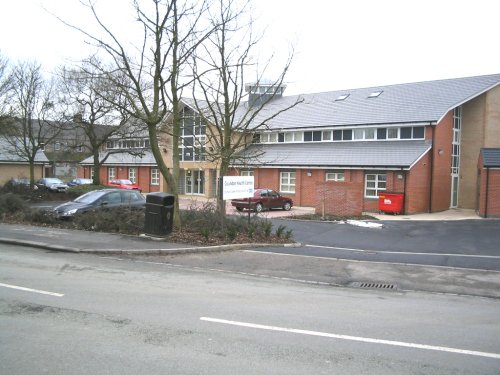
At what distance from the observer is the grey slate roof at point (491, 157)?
2570cm

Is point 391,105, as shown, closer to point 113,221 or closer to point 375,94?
point 375,94

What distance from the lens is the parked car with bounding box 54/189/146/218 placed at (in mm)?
16406

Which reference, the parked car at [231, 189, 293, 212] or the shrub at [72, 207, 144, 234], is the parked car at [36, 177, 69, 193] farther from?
the shrub at [72, 207, 144, 234]

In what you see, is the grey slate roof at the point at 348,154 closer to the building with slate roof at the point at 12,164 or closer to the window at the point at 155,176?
the window at the point at 155,176

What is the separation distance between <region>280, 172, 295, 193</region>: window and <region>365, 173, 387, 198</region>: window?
6.19 meters

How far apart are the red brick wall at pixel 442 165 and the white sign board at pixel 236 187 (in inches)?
721

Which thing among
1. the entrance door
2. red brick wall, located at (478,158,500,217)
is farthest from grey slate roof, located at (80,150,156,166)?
red brick wall, located at (478,158,500,217)

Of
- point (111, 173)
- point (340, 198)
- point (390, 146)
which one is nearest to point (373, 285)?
point (340, 198)

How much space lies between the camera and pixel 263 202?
29016 millimetres

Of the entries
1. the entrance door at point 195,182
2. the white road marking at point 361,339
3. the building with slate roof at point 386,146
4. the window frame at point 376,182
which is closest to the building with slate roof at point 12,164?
the entrance door at point 195,182

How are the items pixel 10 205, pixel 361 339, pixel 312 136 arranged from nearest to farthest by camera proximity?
1. pixel 361 339
2. pixel 10 205
3. pixel 312 136

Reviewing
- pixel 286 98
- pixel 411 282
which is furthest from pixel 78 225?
pixel 286 98

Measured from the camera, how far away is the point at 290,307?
7.12 meters

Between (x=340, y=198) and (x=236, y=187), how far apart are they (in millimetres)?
12820
